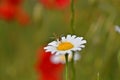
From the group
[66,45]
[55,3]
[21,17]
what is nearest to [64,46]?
[66,45]

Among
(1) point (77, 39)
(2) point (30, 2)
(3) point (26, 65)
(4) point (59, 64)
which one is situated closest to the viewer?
(1) point (77, 39)

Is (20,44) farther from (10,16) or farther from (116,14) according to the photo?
(116,14)

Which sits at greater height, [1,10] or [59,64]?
[1,10]

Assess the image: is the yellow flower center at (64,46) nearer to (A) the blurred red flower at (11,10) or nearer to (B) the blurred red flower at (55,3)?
(B) the blurred red flower at (55,3)

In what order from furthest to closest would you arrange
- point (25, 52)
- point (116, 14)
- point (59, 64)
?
point (25, 52), point (59, 64), point (116, 14)

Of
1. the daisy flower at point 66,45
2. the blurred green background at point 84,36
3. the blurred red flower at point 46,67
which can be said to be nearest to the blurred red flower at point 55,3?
the blurred green background at point 84,36

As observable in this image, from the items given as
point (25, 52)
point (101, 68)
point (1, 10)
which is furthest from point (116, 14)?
point (25, 52)

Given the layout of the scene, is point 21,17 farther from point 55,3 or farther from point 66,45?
point 66,45
